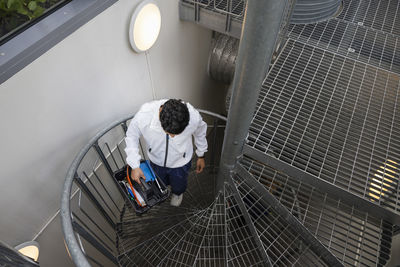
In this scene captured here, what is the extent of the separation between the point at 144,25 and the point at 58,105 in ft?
2.85

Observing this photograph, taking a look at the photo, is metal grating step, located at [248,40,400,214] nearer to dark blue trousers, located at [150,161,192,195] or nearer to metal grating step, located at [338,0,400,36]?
metal grating step, located at [338,0,400,36]

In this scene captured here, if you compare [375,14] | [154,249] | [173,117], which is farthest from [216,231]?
[375,14]

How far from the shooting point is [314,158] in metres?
1.81

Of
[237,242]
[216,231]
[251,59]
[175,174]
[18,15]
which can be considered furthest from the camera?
[216,231]

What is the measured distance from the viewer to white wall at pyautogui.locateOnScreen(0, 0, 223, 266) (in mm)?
1500

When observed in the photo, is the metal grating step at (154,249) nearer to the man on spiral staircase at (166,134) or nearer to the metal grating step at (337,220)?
the man on spiral staircase at (166,134)

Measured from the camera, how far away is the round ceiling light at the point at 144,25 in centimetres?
199

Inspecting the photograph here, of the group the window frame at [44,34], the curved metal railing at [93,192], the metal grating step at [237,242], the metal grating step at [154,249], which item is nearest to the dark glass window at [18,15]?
the window frame at [44,34]

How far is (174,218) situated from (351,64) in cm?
218

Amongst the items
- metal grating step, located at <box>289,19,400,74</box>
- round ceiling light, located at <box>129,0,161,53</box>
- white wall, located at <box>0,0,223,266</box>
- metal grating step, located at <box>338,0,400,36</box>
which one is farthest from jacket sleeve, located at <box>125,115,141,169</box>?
metal grating step, located at <box>338,0,400,36</box>

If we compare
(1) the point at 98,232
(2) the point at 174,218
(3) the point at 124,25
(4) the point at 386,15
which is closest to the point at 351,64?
(4) the point at 386,15

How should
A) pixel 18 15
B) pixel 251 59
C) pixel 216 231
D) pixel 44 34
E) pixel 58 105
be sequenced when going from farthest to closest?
1. pixel 216 231
2. pixel 58 105
3. pixel 18 15
4. pixel 44 34
5. pixel 251 59

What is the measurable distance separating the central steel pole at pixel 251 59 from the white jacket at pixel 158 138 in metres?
0.41

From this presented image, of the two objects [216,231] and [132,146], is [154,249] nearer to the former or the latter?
[216,231]
